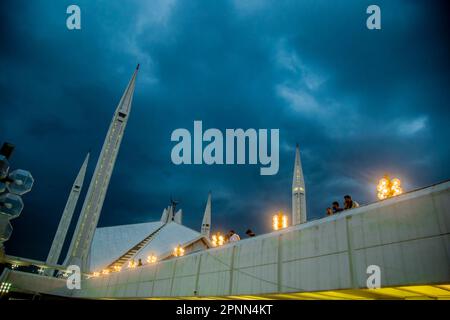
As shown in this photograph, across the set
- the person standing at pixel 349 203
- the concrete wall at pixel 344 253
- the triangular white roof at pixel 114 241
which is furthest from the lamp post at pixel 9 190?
the triangular white roof at pixel 114 241

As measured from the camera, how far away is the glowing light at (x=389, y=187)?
10.9 metres

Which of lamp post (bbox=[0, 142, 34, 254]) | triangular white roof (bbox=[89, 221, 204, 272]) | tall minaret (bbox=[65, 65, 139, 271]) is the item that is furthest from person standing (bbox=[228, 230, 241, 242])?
tall minaret (bbox=[65, 65, 139, 271])

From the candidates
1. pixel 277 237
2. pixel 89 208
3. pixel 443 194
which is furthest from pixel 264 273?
pixel 89 208

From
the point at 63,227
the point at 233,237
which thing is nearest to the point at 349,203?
the point at 233,237

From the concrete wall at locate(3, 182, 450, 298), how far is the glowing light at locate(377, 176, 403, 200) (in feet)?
12.7

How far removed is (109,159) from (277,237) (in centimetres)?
3746

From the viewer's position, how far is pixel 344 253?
7.96m

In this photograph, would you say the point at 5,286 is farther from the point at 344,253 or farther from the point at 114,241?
the point at 344,253

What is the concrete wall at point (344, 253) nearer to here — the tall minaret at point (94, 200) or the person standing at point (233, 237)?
the person standing at point (233, 237)

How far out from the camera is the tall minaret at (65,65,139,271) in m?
38.0

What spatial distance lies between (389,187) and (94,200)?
3878cm

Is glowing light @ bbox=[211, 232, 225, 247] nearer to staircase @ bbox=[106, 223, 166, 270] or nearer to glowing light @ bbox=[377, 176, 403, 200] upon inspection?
glowing light @ bbox=[377, 176, 403, 200]

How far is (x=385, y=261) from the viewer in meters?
6.90
